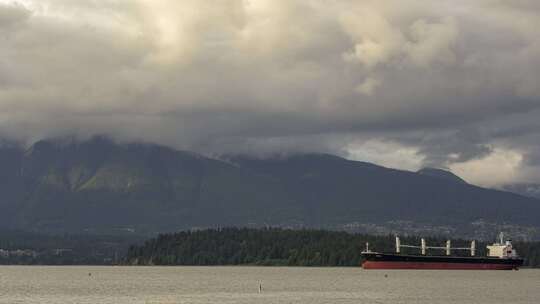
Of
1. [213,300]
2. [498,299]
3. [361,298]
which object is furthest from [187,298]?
[498,299]

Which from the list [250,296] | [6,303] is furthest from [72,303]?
[250,296]

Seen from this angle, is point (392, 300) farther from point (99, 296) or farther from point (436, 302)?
point (99, 296)

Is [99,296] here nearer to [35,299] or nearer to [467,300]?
[35,299]

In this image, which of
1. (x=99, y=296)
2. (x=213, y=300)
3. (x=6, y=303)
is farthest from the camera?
(x=99, y=296)

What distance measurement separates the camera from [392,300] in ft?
624

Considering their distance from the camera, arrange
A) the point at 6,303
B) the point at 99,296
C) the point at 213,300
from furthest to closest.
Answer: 1. the point at 99,296
2. the point at 213,300
3. the point at 6,303

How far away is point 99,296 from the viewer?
197250 mm

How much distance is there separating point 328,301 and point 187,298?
25299 millimetres

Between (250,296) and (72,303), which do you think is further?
(250,296)

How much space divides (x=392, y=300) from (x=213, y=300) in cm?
3243

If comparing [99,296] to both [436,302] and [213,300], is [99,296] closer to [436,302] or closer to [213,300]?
[213,300]

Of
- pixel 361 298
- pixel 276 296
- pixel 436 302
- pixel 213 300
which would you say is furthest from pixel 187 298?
pixel 436 302

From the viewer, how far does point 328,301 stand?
607 feet

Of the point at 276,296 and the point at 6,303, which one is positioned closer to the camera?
the point at 6,303
